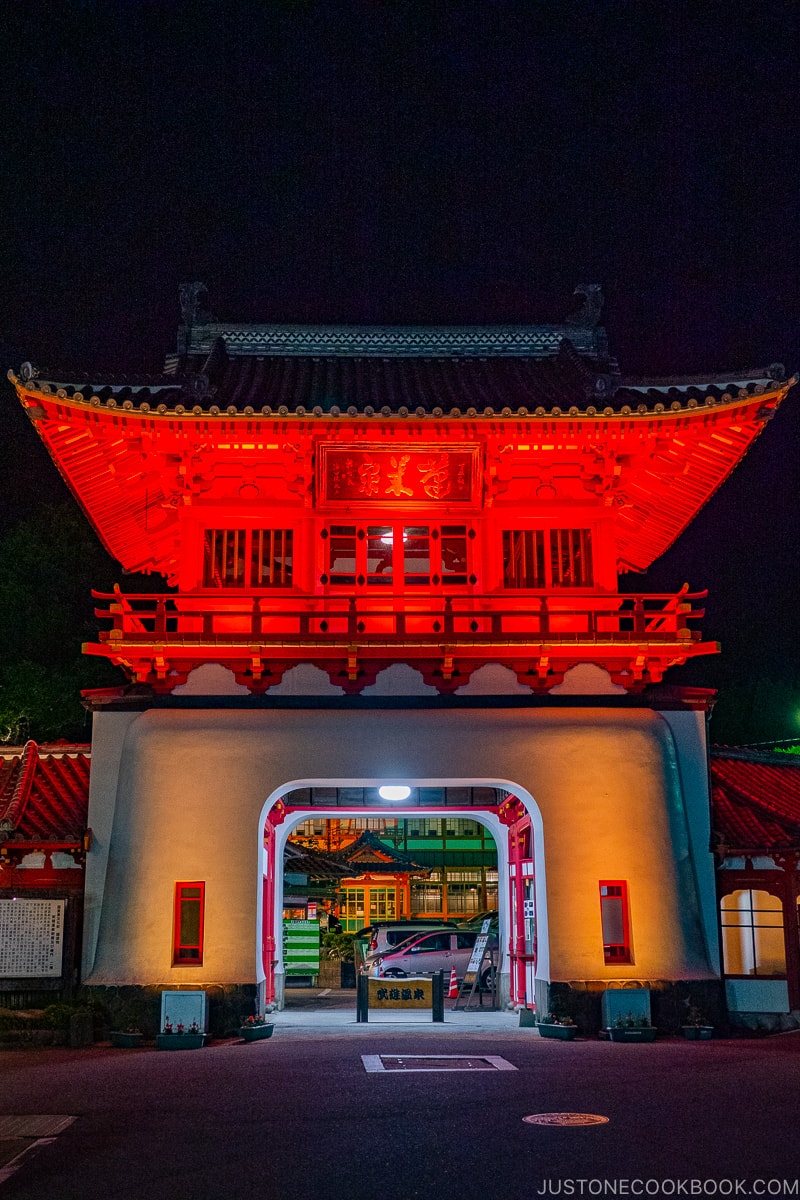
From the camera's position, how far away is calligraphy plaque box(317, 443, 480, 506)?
17.3 m

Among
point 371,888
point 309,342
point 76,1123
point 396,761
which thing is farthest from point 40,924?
point 371,888

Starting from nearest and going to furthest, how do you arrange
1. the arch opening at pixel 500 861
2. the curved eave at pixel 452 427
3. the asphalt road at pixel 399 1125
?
the asphalt road at pixel 399 1125
the curved eave at pixel 452 427
the arch opening at pixel 500 861

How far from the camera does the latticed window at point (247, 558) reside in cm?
1714

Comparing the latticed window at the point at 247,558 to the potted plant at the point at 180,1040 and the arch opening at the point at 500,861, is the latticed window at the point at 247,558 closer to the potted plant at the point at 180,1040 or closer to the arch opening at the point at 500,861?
the arch opening at the point at 500,861

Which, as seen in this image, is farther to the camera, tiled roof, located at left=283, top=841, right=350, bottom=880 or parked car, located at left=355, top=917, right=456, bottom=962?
parked car, located at left=355, top=917, right=456, bottom=962

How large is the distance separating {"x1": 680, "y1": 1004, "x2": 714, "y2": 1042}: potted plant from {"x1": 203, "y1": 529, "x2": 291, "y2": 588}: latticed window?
28.1 feet

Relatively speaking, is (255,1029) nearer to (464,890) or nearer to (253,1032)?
(253,1032)

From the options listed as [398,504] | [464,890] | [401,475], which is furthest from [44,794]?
[464,890]

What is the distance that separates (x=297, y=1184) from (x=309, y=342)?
55.5ft

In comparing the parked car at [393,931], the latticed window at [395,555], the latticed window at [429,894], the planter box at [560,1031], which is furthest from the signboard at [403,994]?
the latticed window at [429,894]

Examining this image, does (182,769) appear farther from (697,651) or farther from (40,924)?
(697,651)

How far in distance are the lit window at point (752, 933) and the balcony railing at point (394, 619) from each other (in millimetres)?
4241

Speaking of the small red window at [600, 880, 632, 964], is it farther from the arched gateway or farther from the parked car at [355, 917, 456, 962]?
the parked car at [355, 917, 456, 962]

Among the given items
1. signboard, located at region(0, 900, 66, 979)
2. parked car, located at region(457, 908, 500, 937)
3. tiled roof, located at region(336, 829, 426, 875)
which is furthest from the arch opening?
tiled roof, located at region(336, 829, 426, 875)
